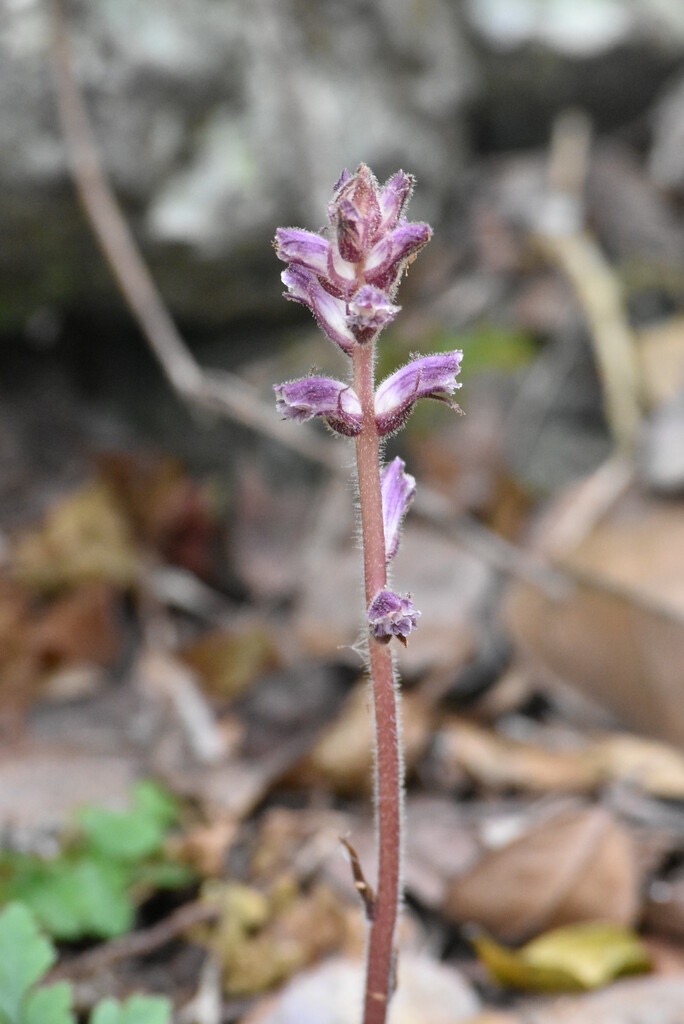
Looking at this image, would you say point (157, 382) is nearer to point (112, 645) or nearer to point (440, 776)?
point (112, 645)

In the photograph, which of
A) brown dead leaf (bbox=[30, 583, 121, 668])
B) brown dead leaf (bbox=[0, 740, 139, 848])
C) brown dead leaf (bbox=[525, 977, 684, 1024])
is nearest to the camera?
brown dead leaf (bbox=[525, 977, 684, 1024])

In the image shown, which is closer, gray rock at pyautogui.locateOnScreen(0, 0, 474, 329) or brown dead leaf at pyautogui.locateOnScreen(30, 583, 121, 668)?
gray rock at pyautogui.locateOnScreen(0, 0, 474, 329)

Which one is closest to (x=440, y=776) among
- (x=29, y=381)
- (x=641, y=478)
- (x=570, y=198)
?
(x=641, y=478)

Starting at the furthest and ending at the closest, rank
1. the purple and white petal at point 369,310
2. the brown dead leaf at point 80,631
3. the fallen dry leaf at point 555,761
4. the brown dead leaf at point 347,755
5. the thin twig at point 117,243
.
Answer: the brown dead leaf at point 80,631 < the thin twig at point 117,243 < the brown dead leaf at point 347,755 < the fallen dry leaf at point 555,761 < the purple and white petal at point 369,310

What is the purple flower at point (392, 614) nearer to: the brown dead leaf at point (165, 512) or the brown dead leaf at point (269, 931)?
the brown dead leaf at point (269, 931)

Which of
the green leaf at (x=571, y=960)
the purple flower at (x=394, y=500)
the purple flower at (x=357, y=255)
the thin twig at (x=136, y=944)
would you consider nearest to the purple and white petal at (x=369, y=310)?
the purple flower at (x=357, y=255)

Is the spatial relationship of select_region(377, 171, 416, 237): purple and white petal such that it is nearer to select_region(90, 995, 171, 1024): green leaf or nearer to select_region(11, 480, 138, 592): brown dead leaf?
select_region(90, 995, 171, 1024): green leaf

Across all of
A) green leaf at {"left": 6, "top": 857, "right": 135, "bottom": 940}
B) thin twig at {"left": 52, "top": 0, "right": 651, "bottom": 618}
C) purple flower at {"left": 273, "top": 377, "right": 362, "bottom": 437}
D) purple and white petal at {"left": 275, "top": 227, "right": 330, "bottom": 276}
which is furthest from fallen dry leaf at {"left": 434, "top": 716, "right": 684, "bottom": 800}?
purple and white petal at {"left": 275, "top": 227, "right": 330, "bottom": 276}
